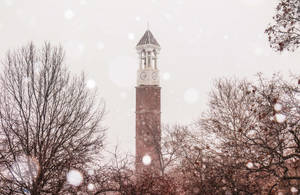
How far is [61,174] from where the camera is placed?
1127cm

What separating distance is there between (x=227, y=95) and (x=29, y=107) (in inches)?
428

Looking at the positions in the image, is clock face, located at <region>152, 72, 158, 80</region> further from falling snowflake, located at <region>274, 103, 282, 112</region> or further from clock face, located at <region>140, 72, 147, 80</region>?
falling snowflake, located at <region>274, 103, 282, 112</region>

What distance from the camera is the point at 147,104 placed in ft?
127

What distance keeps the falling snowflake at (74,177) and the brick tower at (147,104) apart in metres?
23.8

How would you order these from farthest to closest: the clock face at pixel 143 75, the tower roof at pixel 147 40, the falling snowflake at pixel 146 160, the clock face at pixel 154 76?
the tower roof at pixel 147 40 → the clock face at pixel 154 76 → the clock face at pixel 143 75 → the falling snowflake at pixel 146 160

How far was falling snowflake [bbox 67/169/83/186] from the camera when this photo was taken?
10985 millimetres

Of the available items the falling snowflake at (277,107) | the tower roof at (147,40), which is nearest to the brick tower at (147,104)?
the tower roof at (147,40)

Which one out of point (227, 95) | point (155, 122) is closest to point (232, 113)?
point (227, 95)

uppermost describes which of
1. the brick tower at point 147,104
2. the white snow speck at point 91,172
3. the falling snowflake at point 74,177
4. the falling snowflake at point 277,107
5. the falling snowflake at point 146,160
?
the brick tower at point 147,104

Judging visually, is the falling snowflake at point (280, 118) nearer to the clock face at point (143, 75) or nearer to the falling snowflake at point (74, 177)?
the falling snowflake at point (74, 177)

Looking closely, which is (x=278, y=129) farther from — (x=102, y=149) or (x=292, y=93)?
(x=102, y=149)

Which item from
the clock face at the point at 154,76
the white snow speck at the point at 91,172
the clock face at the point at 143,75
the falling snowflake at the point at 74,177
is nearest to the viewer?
the falling snowflake at the point at 74,177

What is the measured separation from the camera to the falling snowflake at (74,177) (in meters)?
11.0

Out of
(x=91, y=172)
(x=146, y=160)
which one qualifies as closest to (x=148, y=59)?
(x=146, y=160)
